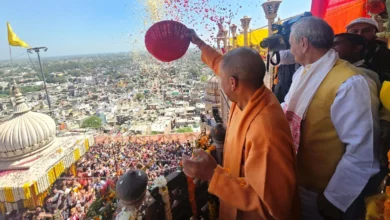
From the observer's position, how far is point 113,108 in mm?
24047

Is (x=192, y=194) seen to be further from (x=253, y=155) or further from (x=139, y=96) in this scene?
(x=139, y=96)

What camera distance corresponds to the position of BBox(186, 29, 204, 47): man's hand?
5.05ft

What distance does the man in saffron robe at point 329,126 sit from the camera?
91 cm

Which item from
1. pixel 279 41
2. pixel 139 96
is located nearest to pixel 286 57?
pixel 279 41

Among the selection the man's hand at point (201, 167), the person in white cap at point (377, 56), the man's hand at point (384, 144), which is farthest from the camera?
the person in white cap at point (377, 56)

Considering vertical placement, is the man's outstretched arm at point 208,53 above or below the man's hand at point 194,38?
below

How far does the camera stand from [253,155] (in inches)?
29.1

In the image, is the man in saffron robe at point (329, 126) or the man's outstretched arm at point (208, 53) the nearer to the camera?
the man in saffron robe at point (329, 126)

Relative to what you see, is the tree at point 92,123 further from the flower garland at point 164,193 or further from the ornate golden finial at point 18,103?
the flower garland at point 164,193

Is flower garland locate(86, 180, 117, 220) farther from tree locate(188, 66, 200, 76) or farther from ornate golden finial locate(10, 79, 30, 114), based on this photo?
tree locate(188, 66, 200, 76)

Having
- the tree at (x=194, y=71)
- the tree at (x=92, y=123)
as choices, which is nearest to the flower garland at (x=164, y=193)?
the tree at (x=92, y=123)

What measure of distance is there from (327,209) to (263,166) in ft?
1.81

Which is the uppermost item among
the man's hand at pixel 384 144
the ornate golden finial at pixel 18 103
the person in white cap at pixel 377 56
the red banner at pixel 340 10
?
the red banner at pixel 340 10

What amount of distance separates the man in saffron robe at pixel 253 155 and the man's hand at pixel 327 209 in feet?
0.71
